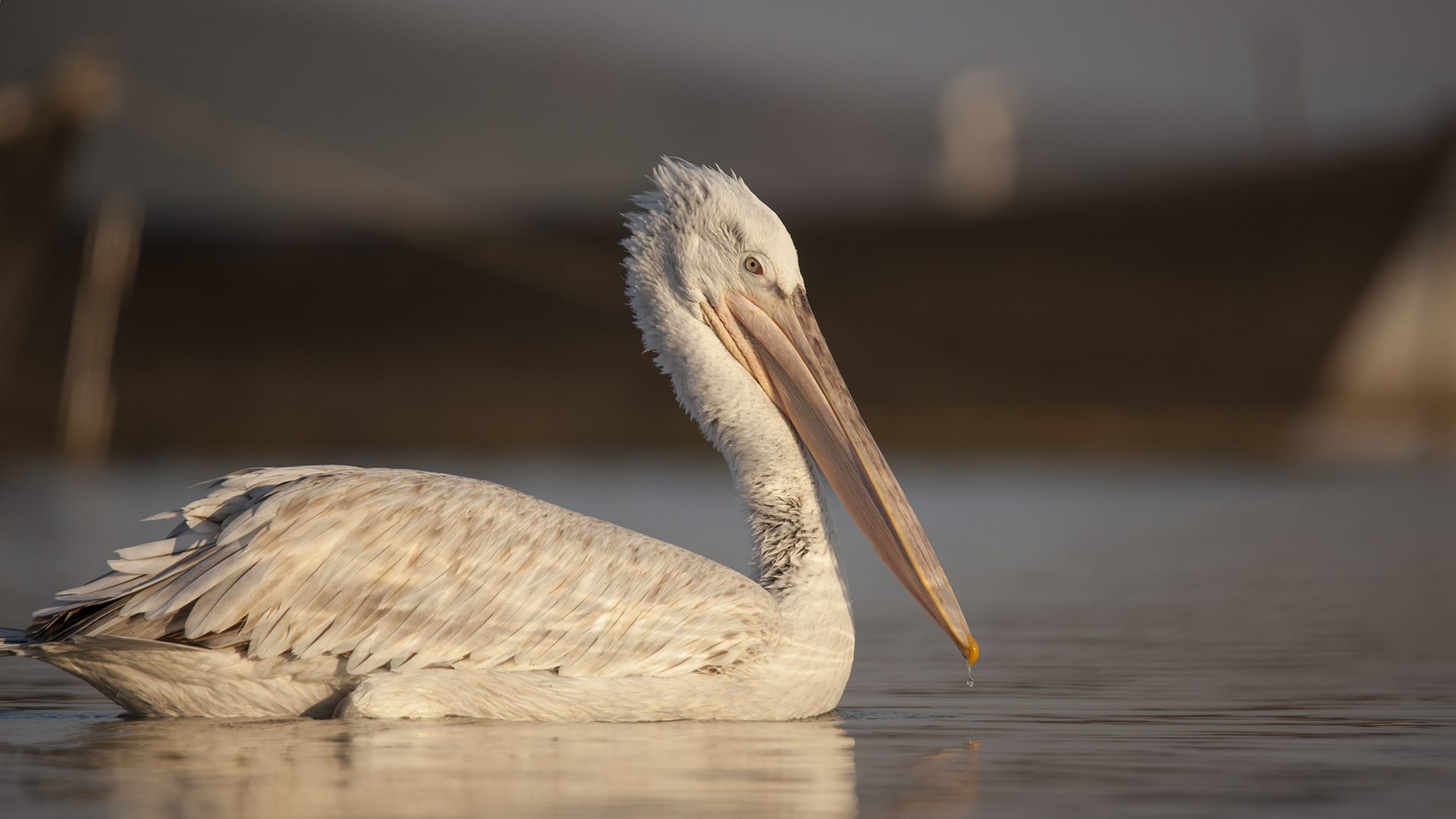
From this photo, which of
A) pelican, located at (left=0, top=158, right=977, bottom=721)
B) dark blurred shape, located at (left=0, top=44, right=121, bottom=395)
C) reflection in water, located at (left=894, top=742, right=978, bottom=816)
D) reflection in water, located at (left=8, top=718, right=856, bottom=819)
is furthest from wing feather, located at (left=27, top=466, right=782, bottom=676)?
dark blurred shape, located at (left=0, top=44, right=121, bottom=395)

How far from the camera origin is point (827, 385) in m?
5.42

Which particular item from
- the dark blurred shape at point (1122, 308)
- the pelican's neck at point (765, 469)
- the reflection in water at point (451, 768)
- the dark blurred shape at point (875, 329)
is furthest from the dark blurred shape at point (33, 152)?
the reflection in water at point (451, 768)

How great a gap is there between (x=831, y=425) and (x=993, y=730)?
45.9 inches

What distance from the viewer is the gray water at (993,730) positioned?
3.50 metres

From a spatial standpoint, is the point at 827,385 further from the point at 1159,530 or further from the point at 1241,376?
the point at 1241,376

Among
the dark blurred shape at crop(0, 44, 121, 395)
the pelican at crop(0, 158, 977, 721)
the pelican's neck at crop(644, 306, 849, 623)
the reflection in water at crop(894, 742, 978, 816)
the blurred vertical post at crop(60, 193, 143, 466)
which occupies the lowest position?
the reflection in water at crop(894, 742, 978, 816)

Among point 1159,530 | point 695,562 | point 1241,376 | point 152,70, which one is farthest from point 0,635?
point 152,70

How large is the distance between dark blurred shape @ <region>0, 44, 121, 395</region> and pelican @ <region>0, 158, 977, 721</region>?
50.5 feet

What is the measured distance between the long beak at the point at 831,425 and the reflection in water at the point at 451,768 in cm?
53

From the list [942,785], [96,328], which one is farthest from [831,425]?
[96,328]

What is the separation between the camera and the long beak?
16.5 ft

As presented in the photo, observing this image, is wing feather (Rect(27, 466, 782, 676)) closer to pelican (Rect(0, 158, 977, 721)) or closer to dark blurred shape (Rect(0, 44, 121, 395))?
pelican (Rect(0, 158, 977, 721))

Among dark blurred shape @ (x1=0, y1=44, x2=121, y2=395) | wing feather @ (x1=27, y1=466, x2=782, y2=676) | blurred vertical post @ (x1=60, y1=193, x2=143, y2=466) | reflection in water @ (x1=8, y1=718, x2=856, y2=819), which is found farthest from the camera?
dark blurred shape @ (x1=0, y1=44, x2=121, y2=395)

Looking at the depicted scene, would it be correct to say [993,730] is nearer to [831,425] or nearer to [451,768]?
[831,425]
